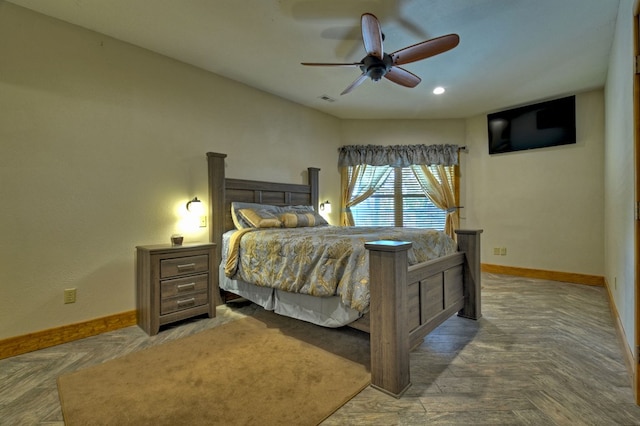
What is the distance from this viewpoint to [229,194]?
3.47 meters

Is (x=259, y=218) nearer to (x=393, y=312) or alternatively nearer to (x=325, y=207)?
(x=325, y=207)

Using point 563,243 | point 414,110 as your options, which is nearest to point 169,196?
point 414,110

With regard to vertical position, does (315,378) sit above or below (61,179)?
below

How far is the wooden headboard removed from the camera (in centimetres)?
327

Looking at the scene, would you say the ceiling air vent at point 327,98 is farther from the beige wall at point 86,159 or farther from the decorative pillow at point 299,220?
the decorative pillow at point 299,220

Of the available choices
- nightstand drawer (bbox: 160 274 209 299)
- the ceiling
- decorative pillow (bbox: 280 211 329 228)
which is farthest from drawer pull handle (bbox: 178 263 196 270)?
the ceiling

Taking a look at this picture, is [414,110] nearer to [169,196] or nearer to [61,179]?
[169,196]

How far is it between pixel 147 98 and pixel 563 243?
571 centimetres

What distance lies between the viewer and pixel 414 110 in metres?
4.73

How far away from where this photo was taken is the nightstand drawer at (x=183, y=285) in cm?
257

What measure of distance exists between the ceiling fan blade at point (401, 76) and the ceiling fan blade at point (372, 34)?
381 millimetres

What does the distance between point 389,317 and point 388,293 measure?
0.44 ft

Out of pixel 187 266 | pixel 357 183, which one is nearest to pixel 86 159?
pixel 187 266

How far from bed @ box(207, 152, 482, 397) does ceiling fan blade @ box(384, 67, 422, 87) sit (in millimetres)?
1574
